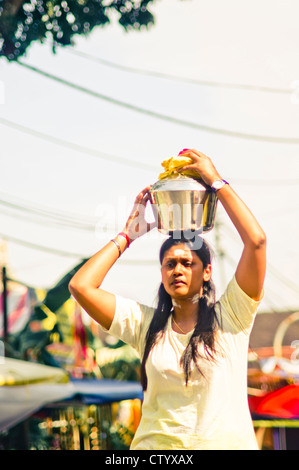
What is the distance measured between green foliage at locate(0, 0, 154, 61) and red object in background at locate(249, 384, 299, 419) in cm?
367

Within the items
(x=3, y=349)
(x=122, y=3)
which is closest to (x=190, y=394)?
(x=122, y=3)

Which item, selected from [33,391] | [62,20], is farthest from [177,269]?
[33,391]

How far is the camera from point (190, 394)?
2.18m

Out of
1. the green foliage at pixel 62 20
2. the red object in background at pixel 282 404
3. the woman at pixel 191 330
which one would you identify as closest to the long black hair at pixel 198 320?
the woman at pixel 191 330

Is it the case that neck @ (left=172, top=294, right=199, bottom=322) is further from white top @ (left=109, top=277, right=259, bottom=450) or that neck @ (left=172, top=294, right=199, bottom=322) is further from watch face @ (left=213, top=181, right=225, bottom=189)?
watch face @ (left=213, top=181, right=225, bottom=189)

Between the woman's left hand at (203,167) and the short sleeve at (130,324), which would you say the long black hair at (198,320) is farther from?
the woman's left hand at (203,167)

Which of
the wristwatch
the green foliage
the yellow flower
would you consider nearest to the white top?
the wristwatch

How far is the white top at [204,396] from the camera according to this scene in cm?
214

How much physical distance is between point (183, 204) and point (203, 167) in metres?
0.16

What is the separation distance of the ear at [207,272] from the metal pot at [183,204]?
0.15 m

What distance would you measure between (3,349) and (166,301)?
654cm

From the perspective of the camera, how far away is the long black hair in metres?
2.23

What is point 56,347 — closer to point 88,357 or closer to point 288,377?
point 88,357
